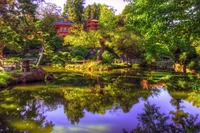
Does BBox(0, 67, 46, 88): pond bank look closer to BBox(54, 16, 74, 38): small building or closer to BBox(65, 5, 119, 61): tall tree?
BBox(65, 5, 119, 61): tall tree

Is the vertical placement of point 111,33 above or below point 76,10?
below

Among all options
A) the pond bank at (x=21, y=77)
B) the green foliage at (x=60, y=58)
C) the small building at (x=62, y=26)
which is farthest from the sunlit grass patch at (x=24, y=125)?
the small building at (x=62, y=26)

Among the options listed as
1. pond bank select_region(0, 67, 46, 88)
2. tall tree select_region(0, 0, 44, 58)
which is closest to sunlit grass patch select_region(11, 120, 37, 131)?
tall tree select_region(0, 0, 44, 58)

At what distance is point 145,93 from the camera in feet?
47.3

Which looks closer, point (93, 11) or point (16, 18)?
point (16, 18)

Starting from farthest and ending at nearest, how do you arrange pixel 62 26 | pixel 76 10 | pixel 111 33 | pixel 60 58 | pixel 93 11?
1. pixel 93 11
2. pixel 76 10
3. pixel 62 26
4. pixel 60 58
5. pixel 111 33

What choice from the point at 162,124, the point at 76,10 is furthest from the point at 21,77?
the point at 76,10

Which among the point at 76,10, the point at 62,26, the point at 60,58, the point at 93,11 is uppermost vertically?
the point at 93,11

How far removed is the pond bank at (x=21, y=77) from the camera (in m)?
15.9

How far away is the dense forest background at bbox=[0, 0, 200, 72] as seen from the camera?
8156mm

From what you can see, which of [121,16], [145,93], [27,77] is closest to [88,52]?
[121,16]

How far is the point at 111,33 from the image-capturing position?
94.3 feet

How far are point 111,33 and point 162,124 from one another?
70.9 feet

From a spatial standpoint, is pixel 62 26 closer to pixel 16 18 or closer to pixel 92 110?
pixel 16 18
